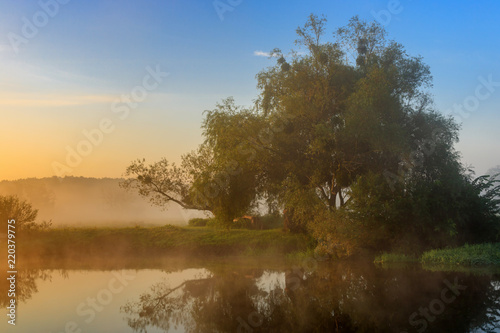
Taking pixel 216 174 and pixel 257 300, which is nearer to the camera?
pixel 257 300

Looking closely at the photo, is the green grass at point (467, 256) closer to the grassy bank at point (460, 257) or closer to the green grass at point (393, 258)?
the grassy bank at point (460, 257)

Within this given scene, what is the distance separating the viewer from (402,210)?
93.1ft

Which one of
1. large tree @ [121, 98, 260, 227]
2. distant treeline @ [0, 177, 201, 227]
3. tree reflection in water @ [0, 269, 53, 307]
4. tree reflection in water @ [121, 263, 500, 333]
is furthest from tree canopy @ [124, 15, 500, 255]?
distant treeline @ [0, 177, 201, 227]

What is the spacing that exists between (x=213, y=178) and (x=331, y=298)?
1644 centimetres

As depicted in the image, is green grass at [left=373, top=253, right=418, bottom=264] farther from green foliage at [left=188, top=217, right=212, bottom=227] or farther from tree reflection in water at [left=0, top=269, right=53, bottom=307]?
green foliage at [left=188, top=217, right=212, bottom=227]

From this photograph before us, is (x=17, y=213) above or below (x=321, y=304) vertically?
above

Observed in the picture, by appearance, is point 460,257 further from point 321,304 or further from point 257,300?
point 257,300

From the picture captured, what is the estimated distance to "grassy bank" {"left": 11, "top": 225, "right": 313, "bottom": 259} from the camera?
103 feet

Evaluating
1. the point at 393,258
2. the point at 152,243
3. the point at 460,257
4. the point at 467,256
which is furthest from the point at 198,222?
the point at 467,256

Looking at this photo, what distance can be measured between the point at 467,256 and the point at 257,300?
15270 millimetres

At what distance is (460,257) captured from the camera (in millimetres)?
25859

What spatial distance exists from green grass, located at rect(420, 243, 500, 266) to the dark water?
2763mm

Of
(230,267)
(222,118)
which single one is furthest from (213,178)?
(230,267)

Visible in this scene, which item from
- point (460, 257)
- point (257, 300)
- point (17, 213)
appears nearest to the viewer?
point (257, 300)
